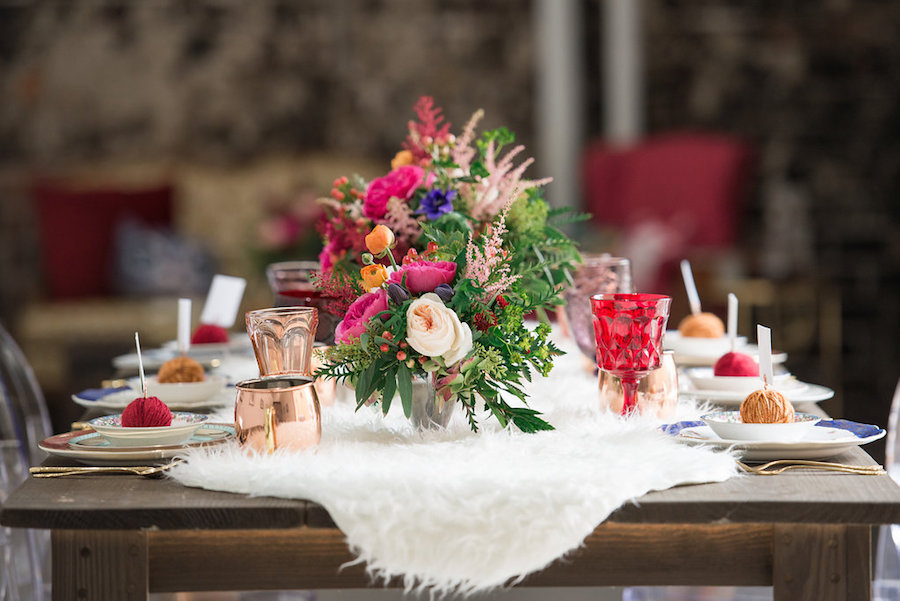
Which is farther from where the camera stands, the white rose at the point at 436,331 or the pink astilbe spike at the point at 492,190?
the pink astilbe spike at the point at 492,190

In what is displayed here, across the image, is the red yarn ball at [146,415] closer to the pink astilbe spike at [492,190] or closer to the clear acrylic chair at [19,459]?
the clear acrylic chair at [19,459]

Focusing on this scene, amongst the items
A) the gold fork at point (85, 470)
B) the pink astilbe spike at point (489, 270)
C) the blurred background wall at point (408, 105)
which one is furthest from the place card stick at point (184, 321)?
the blurred background wall at point (408, 105)

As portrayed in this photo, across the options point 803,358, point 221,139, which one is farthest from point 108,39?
point 803,358

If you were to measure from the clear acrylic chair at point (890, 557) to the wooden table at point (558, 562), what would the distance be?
0.50 metres

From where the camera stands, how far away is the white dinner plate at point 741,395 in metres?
1.49

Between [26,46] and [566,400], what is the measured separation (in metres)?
4.54

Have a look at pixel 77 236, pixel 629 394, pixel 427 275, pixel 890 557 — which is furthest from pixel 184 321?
pixel 77 236

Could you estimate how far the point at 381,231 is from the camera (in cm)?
128

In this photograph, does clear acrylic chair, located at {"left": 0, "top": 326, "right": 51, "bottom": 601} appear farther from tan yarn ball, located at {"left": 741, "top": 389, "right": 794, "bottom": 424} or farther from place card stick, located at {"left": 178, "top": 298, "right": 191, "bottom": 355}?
tan yarn ball, located at {"left": 741, "top": 389, "right": 794, "bottom": 424}

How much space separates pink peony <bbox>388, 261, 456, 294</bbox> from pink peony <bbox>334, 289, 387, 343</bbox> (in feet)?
0.11

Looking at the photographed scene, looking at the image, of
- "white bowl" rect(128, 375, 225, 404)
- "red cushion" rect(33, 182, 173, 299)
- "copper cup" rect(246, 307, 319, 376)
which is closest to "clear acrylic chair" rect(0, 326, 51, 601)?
"white bowl" rect(128, 375, 225, 404)

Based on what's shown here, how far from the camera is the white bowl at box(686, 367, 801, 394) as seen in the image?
1.52 metres

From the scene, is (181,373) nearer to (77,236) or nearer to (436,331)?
(436,331)

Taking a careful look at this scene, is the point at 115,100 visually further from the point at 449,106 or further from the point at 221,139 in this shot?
the point at 449,106
